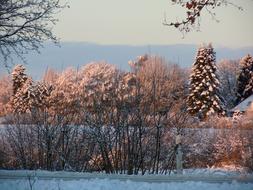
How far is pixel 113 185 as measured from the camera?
10031mm

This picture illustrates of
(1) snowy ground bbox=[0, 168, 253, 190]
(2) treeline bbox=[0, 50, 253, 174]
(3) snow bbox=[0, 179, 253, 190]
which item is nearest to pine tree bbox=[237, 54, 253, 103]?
(2) treeline bbox=[0, 50, 253, 174]

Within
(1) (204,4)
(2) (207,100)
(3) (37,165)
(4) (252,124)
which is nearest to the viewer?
(1) (204,4)

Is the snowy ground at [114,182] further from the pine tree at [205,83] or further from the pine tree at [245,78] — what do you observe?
the pine tree at [245,78]

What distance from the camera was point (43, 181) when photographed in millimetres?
10422

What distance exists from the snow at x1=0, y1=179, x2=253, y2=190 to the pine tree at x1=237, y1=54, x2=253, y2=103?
205 feet

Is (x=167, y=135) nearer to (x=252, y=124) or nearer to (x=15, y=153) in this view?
(x=15, y=153)

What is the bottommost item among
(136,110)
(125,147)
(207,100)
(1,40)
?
(207,100)

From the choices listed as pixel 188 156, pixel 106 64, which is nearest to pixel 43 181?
pixel 188 156

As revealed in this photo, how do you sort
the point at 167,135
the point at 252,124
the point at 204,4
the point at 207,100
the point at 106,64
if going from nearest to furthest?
the point at 204,4
the point at 167,135
the point at 252,124
the point at 207,100
the point at 106,64

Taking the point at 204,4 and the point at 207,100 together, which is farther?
the point at 207,100

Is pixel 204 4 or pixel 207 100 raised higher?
pixel 204 4

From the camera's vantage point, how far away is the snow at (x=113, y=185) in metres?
9.84

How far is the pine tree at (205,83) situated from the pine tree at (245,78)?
1122 centimetres

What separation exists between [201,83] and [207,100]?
2243 mm
